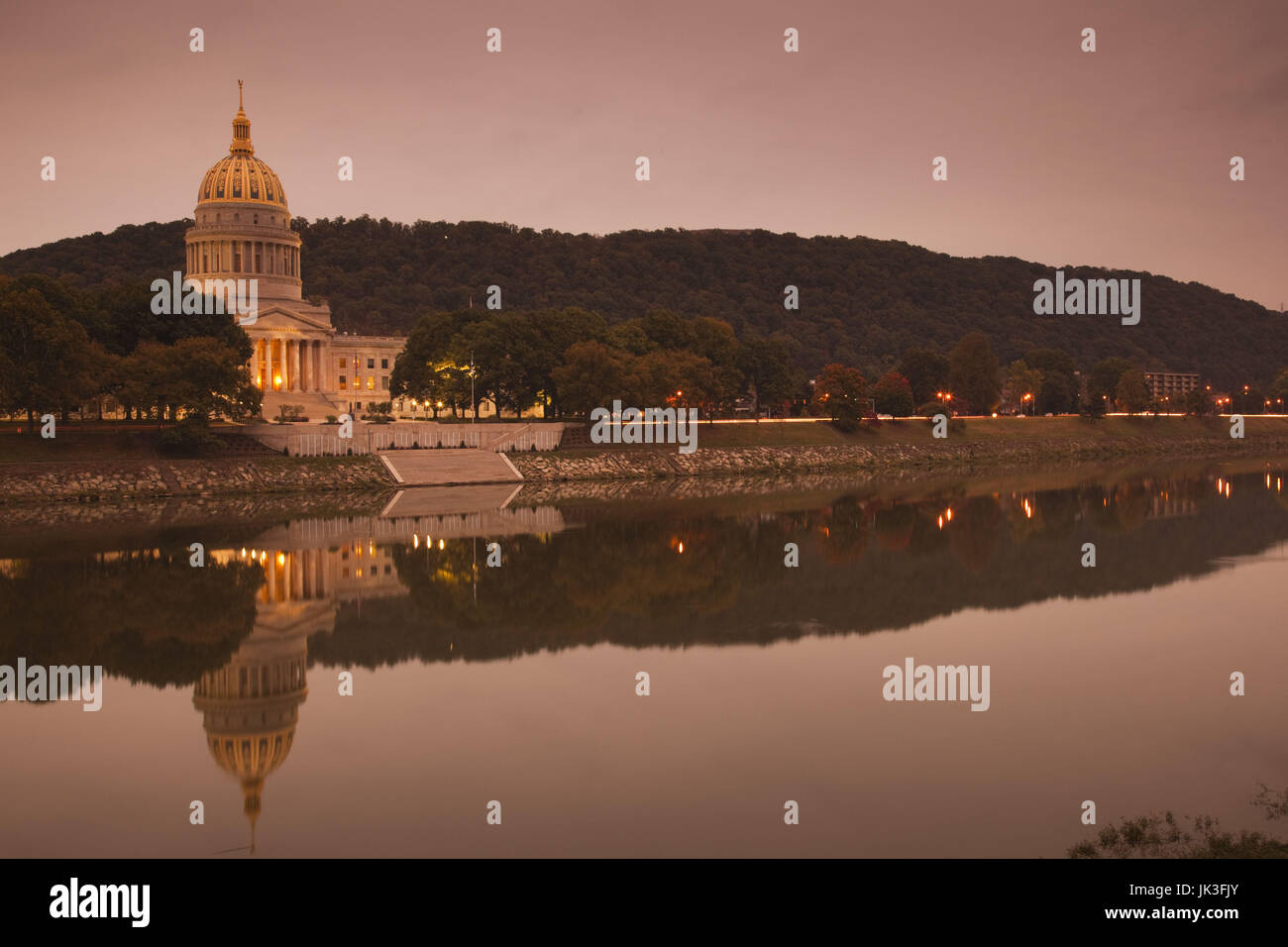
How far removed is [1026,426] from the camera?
111 m

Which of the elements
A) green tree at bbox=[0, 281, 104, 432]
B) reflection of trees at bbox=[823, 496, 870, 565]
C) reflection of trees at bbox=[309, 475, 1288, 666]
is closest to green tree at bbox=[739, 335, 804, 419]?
reflection of trees at bbox=[823, 496, 870, 565]

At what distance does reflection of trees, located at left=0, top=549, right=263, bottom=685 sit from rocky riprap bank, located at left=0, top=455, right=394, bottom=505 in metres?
20.8

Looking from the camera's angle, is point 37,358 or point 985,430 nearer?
point 37,358

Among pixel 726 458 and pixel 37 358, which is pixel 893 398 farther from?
pixel 37 358

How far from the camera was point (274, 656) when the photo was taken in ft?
82.8

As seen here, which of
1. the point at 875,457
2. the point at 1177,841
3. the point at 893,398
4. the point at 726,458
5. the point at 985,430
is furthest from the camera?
the point at 985,430

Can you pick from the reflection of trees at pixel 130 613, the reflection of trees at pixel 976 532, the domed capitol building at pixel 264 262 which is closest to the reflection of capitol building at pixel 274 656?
the reflection of trees at pixel 130 613

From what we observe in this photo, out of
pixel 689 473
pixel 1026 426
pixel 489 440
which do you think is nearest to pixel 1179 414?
pixel 1026 426

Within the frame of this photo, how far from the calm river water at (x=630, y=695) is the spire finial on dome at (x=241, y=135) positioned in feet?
257

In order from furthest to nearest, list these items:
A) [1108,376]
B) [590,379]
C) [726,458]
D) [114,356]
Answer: [1108,376], [726,458], [590,379], [114,356]

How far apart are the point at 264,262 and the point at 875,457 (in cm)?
5709

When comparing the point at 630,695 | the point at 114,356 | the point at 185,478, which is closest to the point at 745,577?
the point at 630,695

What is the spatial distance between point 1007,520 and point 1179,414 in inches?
3742

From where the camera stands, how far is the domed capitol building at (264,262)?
361 ft
